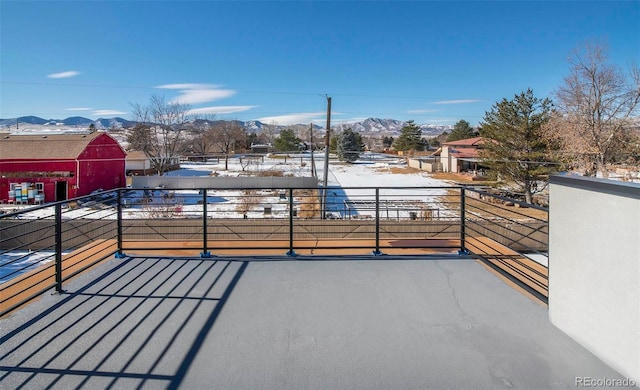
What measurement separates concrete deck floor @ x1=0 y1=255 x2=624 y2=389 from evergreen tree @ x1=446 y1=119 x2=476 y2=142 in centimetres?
4028

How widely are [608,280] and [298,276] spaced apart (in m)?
1.93

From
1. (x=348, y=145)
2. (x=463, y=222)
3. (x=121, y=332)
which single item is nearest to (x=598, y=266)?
(x=463, y=222)

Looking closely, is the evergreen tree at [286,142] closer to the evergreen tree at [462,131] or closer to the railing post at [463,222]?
the evergreen tree at [462,131]

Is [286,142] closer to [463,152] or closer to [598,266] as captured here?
[463,152]

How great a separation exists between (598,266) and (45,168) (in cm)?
2241

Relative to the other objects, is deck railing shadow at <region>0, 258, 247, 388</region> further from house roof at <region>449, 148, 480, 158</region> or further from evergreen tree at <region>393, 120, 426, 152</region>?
evergreen tree at <region>393, 120, 426, 152</region>

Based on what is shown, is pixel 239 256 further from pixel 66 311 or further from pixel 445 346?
pixel 445 346

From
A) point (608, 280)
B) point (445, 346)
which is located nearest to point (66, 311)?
point (445, 346)

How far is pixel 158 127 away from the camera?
26062 millimetres

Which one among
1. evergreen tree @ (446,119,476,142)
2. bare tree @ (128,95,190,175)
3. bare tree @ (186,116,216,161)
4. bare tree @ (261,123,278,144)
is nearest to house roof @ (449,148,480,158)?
evergreen tree @ (446,119,476,142)

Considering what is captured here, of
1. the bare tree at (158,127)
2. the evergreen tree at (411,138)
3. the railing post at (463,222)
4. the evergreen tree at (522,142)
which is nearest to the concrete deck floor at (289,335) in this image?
the railing post at (463,222)

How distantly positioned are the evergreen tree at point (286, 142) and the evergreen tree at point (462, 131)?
19.1 metres

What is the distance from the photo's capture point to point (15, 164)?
17.1 m

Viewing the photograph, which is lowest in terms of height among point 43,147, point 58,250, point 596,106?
point 58,250
